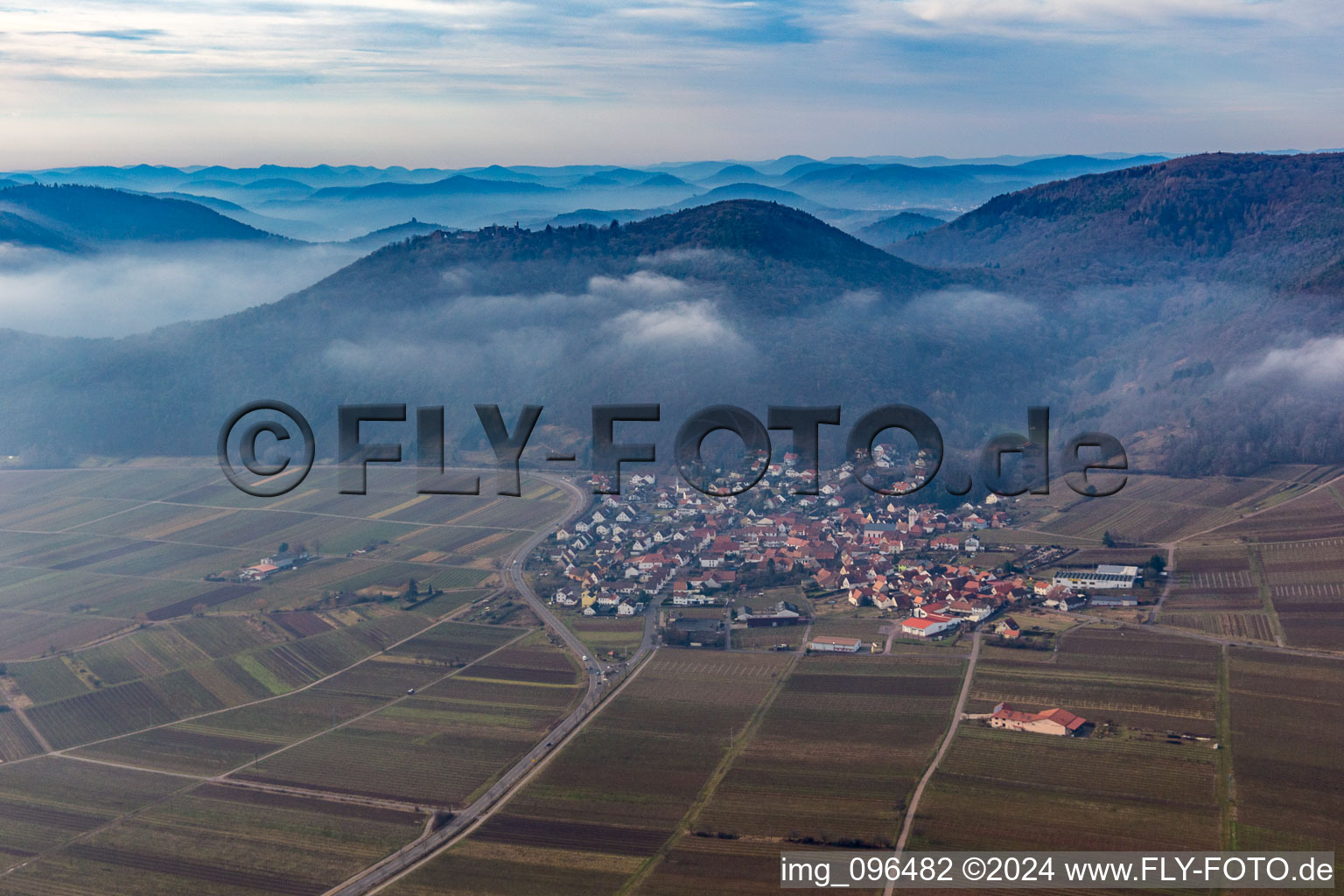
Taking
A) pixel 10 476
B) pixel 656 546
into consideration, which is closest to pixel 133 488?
pixel 10 476

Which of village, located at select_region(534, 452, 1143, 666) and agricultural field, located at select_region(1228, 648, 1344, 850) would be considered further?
village, located at select_region(534, 452, 1143, 666)

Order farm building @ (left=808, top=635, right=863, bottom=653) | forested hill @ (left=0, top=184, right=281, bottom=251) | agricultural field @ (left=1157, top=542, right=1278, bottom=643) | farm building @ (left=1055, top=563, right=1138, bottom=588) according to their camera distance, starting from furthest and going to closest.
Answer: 1. forested hill @ (left=0, top=184, right=281, bottom=251)
2. farm building @ (left=1055, top=563, right=1138, bottom=588)
3. agricultural field @ (left=1157, top=542, right=1278, bottom=643)
4. farm building @ (left=808, top=635, right=863, bottom=653)

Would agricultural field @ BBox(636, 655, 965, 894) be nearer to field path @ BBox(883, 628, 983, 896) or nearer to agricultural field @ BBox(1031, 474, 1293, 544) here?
field path @ BBox(883, 628, 983, 896)

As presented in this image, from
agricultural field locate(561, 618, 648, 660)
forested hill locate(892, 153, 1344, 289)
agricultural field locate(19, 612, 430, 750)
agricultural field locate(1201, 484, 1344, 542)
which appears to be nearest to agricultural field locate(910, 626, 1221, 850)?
agricultural field locate(561, 618, 648, 660)

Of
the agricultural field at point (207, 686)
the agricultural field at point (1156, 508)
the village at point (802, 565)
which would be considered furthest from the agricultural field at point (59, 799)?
the agricultural field at point (1156, 508)

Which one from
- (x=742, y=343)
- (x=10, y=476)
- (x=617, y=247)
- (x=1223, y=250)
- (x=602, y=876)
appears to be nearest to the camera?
(x=602, y=876)

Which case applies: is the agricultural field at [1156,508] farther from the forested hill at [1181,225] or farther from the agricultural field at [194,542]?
the forested hill at [1181,225]

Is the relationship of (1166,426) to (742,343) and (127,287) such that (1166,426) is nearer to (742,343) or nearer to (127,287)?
(742,343)
